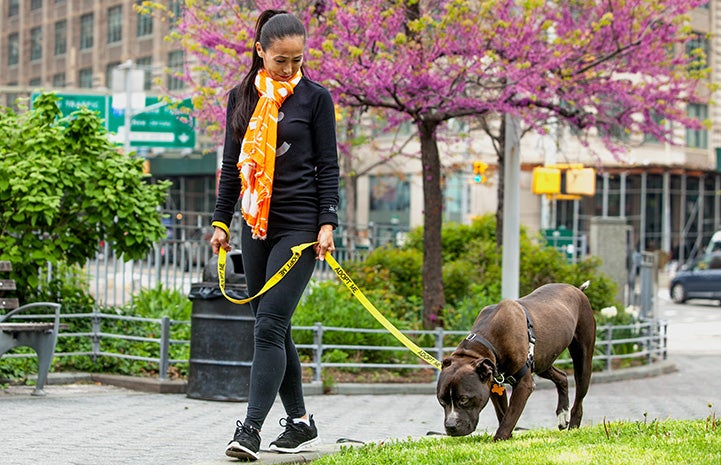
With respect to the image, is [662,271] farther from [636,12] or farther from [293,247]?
[293,247]

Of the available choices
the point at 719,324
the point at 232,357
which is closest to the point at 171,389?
the point at 232,357

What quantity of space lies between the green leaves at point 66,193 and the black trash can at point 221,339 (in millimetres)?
2007

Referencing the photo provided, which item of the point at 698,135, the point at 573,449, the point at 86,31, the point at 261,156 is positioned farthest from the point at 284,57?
the point at 86,31

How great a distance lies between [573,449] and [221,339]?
5591mm

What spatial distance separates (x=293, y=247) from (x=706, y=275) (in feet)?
109

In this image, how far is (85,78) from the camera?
63.0 metres

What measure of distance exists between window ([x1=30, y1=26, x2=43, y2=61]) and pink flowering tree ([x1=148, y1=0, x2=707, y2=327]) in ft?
174

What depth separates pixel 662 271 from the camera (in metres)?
50.2

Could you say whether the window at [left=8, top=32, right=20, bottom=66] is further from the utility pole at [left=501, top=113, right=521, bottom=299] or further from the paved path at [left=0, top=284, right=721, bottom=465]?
the paved path at [left=0, top=284, right=721, bottom=465]

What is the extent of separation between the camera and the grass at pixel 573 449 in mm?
5422

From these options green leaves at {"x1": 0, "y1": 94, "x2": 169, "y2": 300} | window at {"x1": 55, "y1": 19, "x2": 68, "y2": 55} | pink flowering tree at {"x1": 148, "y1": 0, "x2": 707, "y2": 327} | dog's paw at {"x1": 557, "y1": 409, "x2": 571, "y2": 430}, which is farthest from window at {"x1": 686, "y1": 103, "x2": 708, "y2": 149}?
dog's paw at {"x1": 557, "y1": 409, "x2": 571, "y2": 430}

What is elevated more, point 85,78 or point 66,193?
point 85,78

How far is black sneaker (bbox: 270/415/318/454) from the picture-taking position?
6465mm

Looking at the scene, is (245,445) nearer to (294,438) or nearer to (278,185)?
(294,438)
